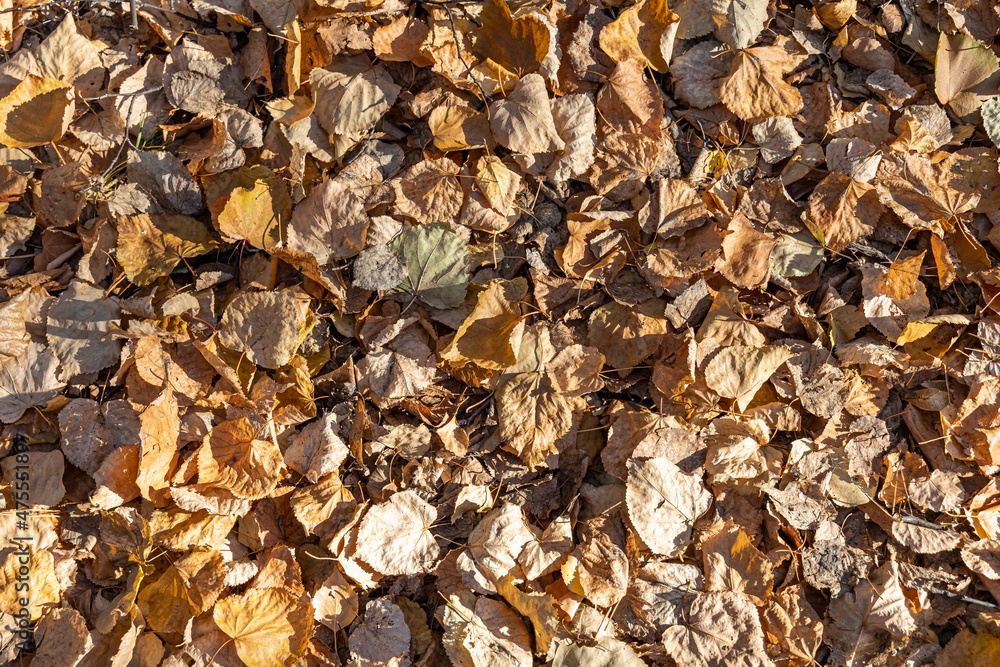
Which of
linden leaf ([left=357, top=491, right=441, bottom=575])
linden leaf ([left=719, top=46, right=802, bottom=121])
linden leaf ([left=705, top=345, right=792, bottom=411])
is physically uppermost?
linden leaf ([left=719, top=46, right=802, bottom=121])

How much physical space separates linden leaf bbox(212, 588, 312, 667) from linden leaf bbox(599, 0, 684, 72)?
1.71 m

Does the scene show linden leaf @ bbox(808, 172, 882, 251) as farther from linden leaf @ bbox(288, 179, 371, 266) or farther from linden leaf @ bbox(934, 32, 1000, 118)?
linden leaf @ bbox(288, 179, 371, 266)

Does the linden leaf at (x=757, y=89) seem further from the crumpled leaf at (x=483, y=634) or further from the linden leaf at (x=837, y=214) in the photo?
the crumpled leaf at (x=483, y=634)

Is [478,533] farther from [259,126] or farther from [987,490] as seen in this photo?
[987,490]

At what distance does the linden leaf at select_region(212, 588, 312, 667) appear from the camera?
151 centimetres

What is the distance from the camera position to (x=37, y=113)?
166 cm

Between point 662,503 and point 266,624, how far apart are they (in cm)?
107

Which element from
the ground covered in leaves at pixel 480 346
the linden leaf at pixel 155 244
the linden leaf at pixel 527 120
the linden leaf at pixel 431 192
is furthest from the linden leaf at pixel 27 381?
the linden leaf at pixel 527 120

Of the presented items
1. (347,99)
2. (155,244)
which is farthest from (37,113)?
(347,99)

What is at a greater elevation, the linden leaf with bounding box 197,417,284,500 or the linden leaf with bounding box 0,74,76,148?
the linden leaf with bounding box 0,74,76,148

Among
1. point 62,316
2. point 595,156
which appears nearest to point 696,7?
point 595,156

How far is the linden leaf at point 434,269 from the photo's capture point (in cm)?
162

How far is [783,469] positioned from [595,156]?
1.02 meters

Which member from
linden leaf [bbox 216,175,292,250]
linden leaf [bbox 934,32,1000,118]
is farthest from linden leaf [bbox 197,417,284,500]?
linden leaf [bbox 934,32,1000,118]
